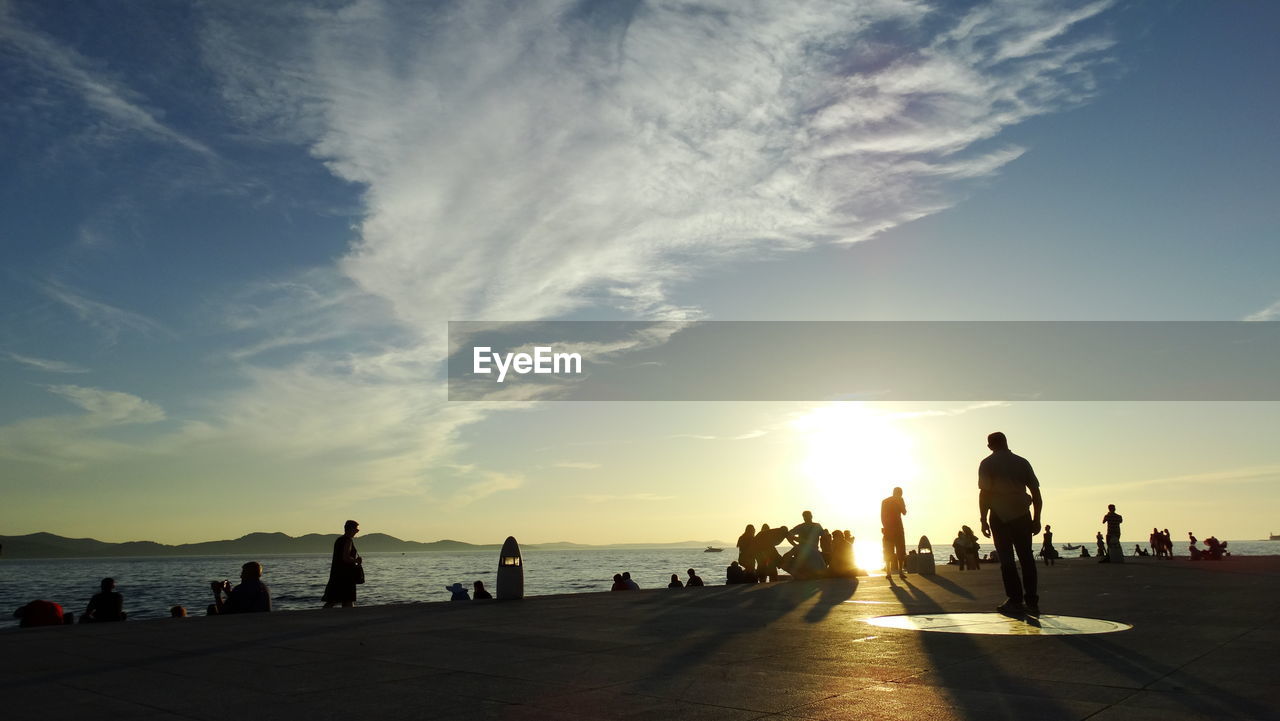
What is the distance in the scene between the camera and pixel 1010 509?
396 inches

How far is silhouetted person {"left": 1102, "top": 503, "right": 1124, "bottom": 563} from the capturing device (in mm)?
26234

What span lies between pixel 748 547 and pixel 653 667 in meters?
15.7

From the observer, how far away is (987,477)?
33.3 ft

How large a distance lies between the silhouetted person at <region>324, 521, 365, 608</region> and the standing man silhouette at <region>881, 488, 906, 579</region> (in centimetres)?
1211

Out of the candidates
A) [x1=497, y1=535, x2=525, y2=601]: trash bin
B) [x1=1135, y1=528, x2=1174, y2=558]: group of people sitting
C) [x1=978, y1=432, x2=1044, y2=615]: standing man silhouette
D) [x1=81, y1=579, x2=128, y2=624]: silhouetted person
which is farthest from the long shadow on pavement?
[x1=1135, y1=528, x2=1174, y2=558]: group of people sitting

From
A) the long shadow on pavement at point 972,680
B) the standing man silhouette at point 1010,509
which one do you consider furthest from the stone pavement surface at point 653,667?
the standing man silhouette at point 1010,509

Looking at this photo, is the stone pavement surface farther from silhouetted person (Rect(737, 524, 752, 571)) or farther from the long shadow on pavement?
silhouetted person (Rect(737, 524, 752, 571))

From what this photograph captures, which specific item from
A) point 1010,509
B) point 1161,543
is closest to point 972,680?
point 1010,509

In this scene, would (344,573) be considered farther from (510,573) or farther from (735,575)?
(735,575)

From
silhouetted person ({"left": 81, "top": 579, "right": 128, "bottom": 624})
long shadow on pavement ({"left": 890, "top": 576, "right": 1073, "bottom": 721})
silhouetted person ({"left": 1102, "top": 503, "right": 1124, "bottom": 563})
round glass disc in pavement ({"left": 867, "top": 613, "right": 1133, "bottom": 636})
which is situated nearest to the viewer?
long shadow on pavement ({"left": 890, "top": 576, "right": 1073, "bottom": 721})

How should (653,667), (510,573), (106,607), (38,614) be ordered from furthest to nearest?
(510,573)
(106,607)
(38,614)
(653,667)

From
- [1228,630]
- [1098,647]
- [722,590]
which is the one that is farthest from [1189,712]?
[722,590]

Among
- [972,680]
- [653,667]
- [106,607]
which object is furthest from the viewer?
[106,607]

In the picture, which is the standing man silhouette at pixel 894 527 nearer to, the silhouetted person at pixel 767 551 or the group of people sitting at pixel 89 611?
the silhouetted person at pixel 767 551
